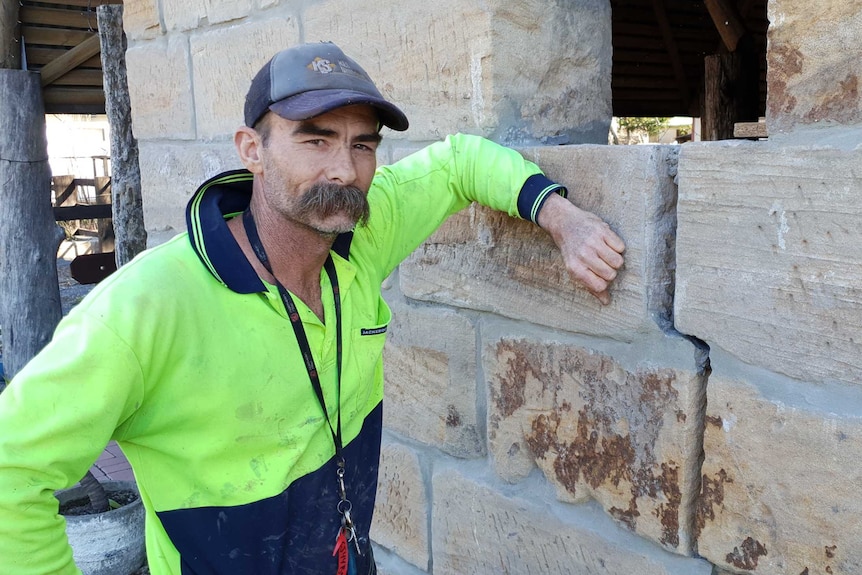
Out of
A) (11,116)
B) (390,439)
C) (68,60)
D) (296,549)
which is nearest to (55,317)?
(11,116)

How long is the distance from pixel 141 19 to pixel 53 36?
275cm

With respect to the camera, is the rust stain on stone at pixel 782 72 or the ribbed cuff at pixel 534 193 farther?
the ribbed cuff at pixel 534 193

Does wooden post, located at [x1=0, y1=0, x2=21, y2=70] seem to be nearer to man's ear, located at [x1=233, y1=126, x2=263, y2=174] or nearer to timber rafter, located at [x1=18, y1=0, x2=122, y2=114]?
timber rafter, located at [x1=18, y1=0, x2=122, y2=114]

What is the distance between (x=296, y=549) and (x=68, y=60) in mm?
4808

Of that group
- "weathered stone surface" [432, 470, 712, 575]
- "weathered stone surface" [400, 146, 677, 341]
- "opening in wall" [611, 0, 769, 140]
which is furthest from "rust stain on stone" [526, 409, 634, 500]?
"opening in wall" [611, 0, 769, 140]

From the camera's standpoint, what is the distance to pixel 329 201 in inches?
65.5

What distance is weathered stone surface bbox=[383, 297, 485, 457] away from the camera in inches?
89.2

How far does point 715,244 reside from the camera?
165cm

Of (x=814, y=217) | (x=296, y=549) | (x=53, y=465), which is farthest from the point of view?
(x=296, y=549)

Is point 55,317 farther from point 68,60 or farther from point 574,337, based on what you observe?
point 574,337

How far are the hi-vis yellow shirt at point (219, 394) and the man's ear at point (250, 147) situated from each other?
58 mm

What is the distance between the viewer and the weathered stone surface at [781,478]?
4.94 feet

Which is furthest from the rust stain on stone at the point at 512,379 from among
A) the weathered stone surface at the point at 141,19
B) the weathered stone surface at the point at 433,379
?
the weathered stone surface at the point at 141,19

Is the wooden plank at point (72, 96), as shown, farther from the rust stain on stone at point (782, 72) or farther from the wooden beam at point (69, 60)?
the rust stain on stone at point (782, 72)
